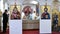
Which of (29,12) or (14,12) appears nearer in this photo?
(14,12)

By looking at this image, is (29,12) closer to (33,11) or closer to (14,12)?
(33,11)

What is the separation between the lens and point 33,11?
19.5 ft

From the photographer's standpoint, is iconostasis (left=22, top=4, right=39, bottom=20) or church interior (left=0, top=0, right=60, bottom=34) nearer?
church interior (left=0, top=0, right=60, bottom=34)

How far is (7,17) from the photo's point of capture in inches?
227

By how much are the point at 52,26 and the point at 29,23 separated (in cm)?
107

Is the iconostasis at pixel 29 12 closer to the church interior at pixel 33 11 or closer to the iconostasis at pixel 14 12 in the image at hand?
the church interior at pixel 33 11

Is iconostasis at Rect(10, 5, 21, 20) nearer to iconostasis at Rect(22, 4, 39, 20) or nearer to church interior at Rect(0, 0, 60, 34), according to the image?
church interior at Rect(0, 0, 60, 34)

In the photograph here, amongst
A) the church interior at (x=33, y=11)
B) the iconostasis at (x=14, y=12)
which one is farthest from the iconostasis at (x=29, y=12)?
the iconostasis at (x=14, y=12)

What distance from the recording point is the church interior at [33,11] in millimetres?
5305

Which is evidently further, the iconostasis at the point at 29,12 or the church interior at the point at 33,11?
the iconostasis at the point at 29,12

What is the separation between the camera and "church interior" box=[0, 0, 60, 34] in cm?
530

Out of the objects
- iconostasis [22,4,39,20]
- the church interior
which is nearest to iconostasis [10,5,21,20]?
the church interior

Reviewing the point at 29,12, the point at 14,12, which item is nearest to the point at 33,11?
the point at 29,12

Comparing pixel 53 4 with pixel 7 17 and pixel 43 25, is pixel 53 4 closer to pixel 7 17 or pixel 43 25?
pixel 43 25
